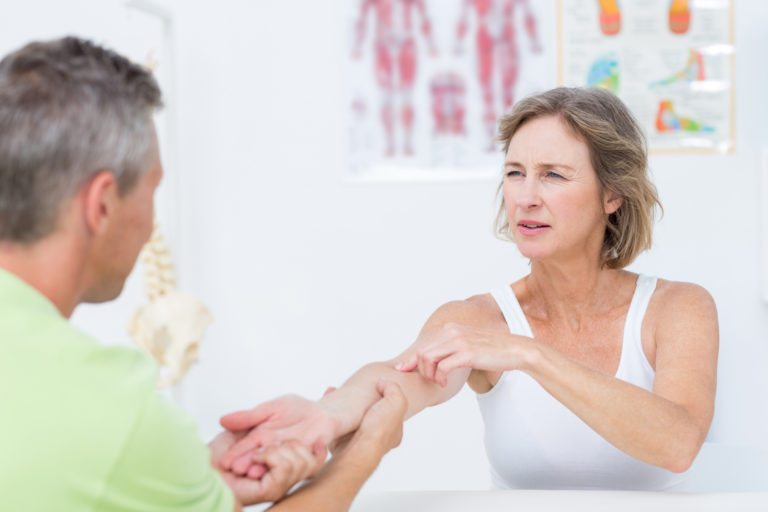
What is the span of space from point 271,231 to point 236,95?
50cm

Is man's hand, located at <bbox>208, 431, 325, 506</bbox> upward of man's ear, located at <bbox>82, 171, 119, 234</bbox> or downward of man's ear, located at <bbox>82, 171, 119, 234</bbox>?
downward

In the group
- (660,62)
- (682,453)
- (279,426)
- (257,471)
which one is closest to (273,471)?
(257,471)

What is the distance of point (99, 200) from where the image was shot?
2.50 feet

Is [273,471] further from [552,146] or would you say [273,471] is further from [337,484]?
[552,146]

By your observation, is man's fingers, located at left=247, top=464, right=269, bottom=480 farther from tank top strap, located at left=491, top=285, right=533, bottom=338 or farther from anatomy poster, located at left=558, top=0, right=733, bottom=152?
anatomy poster, located at left=558, top=0, right=733, bottom=152

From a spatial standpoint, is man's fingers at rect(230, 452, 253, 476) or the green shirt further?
man's fingers at rect(230, 452, 253, 476)

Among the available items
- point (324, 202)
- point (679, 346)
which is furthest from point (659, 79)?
point (679, 346)

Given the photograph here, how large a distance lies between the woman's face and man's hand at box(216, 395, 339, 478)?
51cm

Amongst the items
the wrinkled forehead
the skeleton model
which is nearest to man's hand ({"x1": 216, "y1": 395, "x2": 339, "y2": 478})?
the wrinkled forehead

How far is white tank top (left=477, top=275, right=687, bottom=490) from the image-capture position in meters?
1.47

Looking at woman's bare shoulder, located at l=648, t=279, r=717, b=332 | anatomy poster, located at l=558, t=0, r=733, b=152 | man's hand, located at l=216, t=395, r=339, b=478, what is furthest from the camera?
anatomy poster, located at l=558, t=0, r=733, b=152

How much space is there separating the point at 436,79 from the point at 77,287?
7.22 feet

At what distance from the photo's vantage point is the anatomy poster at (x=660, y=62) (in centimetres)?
273

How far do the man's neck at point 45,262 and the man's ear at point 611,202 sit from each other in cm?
109
